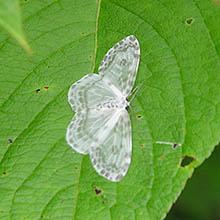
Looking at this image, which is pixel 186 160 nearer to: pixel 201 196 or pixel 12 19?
pixel 12 19

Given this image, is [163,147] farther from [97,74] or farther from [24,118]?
[24,118]

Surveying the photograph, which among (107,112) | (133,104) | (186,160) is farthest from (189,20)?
(186,160)

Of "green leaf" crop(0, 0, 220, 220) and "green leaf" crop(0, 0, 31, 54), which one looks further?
"green leaf" crop(0, 0, 220, 220)

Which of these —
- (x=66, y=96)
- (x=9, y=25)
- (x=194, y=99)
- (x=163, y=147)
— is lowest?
(x=163, y=147)

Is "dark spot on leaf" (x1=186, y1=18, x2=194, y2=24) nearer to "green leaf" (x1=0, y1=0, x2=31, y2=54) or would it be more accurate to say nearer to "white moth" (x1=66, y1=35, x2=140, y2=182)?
"white moth" (x1=66, y1=35, x2=140, y2=182)

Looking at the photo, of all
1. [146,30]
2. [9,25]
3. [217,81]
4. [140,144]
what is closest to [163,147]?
[140,144]

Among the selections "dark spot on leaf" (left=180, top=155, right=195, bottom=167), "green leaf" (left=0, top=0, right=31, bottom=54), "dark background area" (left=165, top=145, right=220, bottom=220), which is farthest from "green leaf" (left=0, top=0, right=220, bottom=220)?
"dark background area" (left=165, top=145, right=220, bottom=220)

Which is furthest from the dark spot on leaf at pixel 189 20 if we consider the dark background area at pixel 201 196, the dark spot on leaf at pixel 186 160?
the dark background area at pixel 201 196
